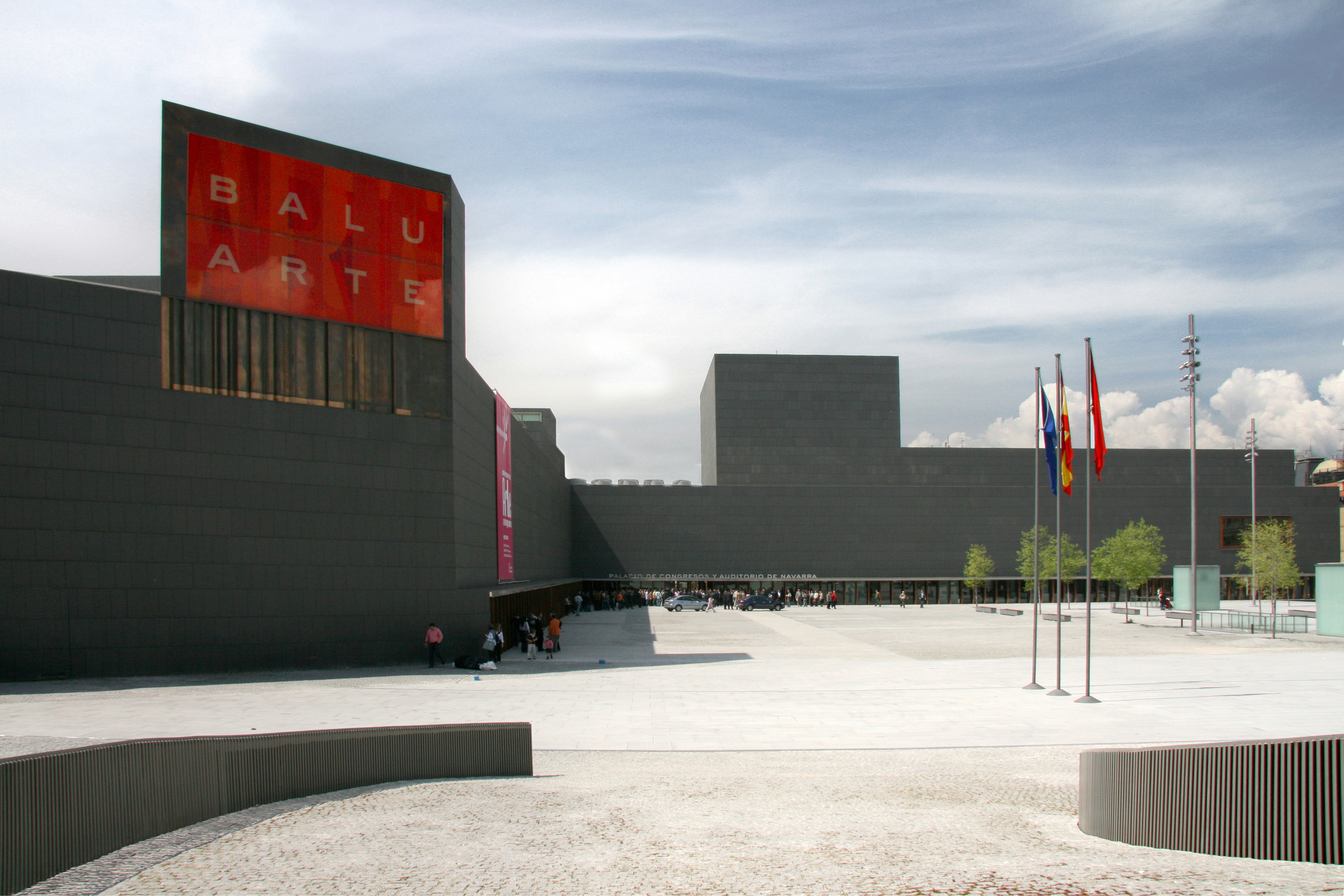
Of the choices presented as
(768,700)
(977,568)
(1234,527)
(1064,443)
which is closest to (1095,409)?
(1064,443)

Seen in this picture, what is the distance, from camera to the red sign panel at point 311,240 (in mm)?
26266

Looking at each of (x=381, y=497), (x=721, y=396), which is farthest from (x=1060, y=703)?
(x=721, y=396)

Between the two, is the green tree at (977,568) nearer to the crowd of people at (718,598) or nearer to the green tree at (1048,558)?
the green tree at (1048,558)

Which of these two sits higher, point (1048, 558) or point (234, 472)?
point (234, 472)

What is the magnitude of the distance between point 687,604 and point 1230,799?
Answer: 200 feet

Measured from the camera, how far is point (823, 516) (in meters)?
83.4

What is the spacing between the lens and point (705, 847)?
30.7 feet

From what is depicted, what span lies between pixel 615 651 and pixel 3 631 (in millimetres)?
18002

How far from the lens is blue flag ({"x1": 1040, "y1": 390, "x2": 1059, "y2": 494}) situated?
24.6 meters

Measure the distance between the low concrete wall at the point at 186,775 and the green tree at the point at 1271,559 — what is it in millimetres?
41544

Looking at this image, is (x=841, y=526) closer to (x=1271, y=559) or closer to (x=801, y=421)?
(x=801, y=421)

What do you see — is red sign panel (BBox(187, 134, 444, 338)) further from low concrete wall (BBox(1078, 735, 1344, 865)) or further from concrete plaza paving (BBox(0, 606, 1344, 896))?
low concrete wall (BBox(1078, 735, 1344, 865))

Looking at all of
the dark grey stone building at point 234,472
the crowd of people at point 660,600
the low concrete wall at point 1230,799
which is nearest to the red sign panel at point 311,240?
the dark grey stone building at point 234,472

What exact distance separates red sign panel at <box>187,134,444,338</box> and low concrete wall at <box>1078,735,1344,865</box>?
80.6 ft
